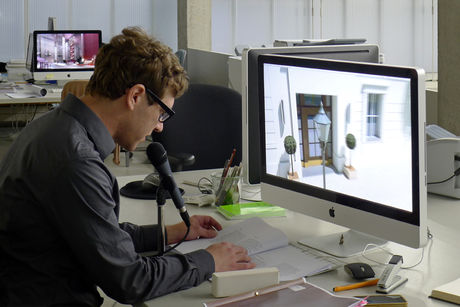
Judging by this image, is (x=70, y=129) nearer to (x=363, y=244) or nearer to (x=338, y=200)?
(x=338, y=200)

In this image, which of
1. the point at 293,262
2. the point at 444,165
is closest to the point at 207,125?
the point at 444,165

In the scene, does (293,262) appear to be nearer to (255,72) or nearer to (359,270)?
(359,270)

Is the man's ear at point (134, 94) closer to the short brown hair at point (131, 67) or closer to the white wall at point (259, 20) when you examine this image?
the short brown hair at point (131, 67)

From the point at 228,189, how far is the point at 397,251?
66 centimetres

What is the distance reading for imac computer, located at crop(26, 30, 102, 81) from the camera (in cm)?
602

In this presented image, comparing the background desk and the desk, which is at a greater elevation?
the desk

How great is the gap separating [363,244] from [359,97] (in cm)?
44

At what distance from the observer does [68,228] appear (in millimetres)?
1438

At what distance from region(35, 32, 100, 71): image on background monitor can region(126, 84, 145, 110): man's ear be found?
460cm

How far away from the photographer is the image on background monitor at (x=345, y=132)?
4.99 ft

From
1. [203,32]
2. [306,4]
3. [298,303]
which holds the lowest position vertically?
[298,303]

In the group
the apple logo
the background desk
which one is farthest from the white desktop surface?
the background desk

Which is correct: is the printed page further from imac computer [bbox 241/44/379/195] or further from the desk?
the desk

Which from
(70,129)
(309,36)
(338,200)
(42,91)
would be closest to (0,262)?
(70,129)
